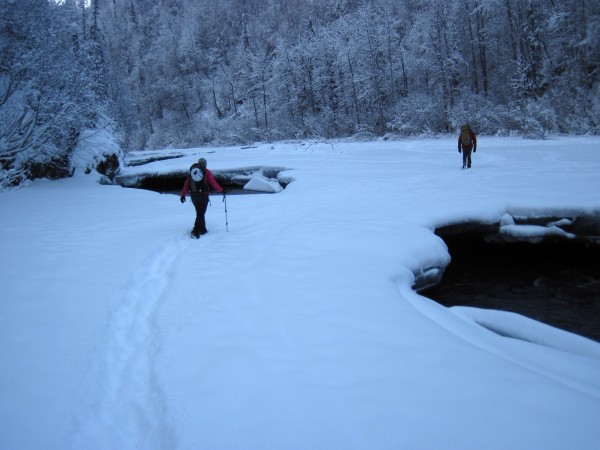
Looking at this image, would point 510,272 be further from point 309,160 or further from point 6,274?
point 309,160

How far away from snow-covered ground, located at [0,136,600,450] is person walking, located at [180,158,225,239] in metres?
0.46

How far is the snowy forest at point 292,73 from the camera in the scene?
1520 centimetres

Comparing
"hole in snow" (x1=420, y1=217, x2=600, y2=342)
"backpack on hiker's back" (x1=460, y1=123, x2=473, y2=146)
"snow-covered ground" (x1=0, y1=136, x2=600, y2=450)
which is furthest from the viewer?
"backpack on hiker's back" (x1=460, y1=123, x2=473, y2=146)

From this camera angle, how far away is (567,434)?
2.29m

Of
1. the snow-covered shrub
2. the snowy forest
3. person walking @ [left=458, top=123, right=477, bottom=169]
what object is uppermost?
the snowy forest

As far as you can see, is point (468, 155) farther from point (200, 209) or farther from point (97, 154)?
point (97, 154)

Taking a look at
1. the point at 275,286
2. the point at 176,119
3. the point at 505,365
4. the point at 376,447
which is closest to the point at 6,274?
the point at 275,286

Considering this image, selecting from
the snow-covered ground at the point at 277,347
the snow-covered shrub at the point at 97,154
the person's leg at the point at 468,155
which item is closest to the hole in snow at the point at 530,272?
the snow-covered ground at the point at 277,347

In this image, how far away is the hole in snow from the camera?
6227mm

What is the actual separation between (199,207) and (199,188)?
0.42 meters

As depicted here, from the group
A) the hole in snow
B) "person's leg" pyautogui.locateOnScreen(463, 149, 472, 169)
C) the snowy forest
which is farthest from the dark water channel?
the snowy forest

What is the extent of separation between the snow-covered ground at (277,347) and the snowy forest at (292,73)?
10566 mm

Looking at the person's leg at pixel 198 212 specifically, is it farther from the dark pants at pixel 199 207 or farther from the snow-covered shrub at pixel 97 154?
the snow-covered shrub at pixel 97 154

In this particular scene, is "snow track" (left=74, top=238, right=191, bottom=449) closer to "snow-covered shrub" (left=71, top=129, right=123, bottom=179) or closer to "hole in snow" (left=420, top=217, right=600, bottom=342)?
"hole in snow" (left=420, top=217, right=600, bottom=342)
